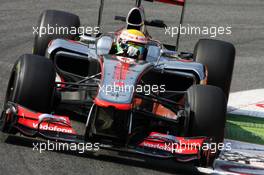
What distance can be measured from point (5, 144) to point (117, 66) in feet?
5.08

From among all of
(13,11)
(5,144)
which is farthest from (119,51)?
(13,11)

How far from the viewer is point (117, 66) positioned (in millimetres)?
9523

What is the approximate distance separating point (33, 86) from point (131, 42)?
69.2 inches

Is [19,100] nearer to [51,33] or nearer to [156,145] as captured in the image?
[156,145]

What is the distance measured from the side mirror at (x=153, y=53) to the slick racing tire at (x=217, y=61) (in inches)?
24.5

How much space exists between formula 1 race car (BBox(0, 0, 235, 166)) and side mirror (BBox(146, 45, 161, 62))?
13 mm

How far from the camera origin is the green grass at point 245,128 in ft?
34.2

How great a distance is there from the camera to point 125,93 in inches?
348

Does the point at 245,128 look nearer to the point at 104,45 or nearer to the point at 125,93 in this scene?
the point at 104,45

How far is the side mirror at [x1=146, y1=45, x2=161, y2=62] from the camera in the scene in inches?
410
